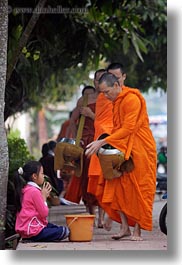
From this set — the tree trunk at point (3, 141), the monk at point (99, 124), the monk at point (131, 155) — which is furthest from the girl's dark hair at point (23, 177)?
the monk at point (99, 124)

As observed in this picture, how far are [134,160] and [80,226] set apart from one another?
76cm

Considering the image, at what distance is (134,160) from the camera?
7.06 meters

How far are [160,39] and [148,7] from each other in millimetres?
1201

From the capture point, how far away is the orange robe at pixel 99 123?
26.1ft

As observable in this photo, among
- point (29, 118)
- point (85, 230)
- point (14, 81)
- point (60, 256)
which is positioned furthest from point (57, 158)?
point (29, 118)

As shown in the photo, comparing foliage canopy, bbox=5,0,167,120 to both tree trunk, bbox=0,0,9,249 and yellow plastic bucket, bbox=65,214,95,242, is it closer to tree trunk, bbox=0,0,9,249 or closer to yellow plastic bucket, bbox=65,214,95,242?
tree trunk, bbox=0,0,9,249

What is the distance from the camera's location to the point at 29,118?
1217 inches

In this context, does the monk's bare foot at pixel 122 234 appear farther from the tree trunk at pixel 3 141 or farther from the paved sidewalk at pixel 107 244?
the tree trunk at pixel 3 141

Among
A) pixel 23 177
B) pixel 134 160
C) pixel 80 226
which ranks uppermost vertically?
pixel 134 160

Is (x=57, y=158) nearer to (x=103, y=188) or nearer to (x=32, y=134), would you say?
(x=103, y=188)

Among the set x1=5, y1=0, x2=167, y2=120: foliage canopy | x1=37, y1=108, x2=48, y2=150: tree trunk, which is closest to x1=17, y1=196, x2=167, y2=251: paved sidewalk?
x1=5, y1=0, x2=167, y2=120: foliage canopy

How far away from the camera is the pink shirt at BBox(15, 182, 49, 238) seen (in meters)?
6.66

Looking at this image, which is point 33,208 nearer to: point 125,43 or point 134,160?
point 134,160

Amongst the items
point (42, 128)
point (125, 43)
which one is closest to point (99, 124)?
point (125, 43)
